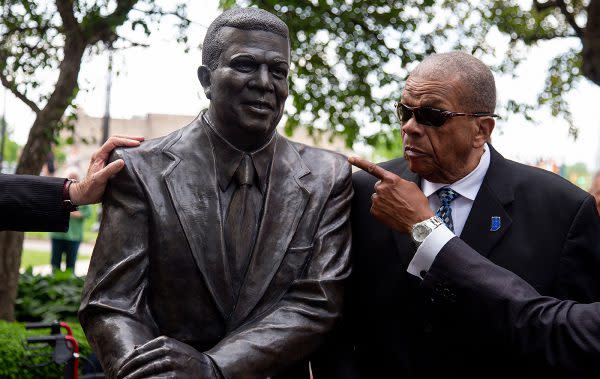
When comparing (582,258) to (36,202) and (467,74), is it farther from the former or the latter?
(36,202)

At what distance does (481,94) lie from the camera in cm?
307

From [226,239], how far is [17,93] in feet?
15.8

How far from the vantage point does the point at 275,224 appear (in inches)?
117

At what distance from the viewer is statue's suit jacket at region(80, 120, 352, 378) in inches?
110

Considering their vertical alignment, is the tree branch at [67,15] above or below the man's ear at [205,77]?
above

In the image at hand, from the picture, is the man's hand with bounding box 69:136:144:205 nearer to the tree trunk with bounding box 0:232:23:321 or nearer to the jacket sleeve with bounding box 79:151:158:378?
the jacket sleeve with bounding box 79:151:158:378

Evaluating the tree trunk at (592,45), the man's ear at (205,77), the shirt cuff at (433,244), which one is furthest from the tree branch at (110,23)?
the tree trunk at (592,45)

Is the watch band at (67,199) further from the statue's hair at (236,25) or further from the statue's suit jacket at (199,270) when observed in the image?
the statue's hair at (236,25)

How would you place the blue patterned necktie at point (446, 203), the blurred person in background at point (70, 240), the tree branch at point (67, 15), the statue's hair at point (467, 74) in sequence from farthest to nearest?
the blurred person in background at point (70, 240), the tree branch at point (67, 15), the blue patterned necktie at point (446, 203), the statue's hair at point (467, 74)

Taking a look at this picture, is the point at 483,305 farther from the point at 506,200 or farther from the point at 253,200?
the point at 253,200

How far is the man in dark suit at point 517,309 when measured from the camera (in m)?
2.81

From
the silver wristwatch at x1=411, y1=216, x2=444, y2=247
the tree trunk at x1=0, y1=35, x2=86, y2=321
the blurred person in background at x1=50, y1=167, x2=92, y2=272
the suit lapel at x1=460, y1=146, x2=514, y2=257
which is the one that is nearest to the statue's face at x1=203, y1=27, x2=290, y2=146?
the silver wristwatch at x1=411, y1=216, x2=444, y2=247

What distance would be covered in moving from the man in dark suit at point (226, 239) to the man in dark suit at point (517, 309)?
39 centimetres

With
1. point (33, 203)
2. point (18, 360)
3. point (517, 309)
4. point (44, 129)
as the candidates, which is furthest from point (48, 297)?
point (517, 309)
